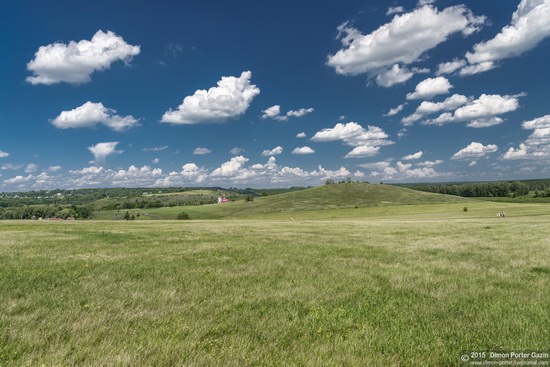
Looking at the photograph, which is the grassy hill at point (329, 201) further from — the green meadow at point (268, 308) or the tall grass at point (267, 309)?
the tall grass at point (267, 309)

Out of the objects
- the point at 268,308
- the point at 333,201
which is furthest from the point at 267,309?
the point at 333,201

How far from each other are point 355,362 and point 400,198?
6004 inches

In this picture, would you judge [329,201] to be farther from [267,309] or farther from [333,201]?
[267,309]

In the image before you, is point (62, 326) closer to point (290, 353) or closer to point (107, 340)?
point (107, 340)

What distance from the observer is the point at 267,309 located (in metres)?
9.81

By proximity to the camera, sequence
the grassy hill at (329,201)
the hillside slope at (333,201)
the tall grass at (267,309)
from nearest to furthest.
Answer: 1. the tall grass at (267,309)
2. the grassy hill at (329,201)
3. the hillside slope at (333,201)

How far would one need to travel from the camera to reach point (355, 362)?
664 centimetres

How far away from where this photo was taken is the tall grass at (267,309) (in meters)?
7.01

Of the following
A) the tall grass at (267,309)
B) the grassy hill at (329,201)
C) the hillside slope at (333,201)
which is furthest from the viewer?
the hillside slope at (333,201)

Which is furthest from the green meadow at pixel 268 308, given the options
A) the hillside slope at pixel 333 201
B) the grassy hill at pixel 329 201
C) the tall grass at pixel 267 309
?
the hillside slope at pixel 333 201

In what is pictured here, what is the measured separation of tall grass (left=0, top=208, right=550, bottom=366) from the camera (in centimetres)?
701

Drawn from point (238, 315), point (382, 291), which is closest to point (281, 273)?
point (382, 291)

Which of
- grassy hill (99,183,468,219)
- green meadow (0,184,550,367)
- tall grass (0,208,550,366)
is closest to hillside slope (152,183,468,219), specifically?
grassy hill (99,183,468,219)

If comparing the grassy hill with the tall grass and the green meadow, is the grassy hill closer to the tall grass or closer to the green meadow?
the green meadow
